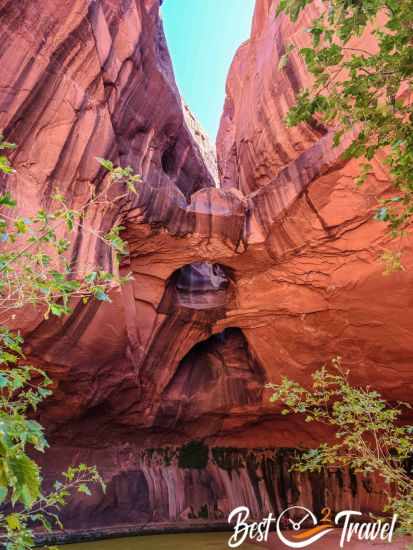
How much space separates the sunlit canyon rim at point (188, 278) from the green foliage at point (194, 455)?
0.25ft

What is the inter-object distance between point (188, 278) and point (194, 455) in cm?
651

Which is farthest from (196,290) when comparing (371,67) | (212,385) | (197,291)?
(371,67)

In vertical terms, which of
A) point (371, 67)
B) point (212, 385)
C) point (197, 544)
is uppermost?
point (212, 385)

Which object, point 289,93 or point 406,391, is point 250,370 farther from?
point 289,93

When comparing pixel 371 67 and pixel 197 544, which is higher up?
pixel 371 67

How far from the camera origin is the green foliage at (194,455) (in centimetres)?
1523

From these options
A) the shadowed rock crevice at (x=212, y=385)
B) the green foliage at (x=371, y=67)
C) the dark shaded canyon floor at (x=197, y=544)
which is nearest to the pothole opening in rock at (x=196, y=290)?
the shadowed rock crevice at (x=212, y=385)

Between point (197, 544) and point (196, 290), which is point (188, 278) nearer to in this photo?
point (196, 290)

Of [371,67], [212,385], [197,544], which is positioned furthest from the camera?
[212,385]

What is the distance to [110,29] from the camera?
10492mm

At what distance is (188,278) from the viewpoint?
14.3 m

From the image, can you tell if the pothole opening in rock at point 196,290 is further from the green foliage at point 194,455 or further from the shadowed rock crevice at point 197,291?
the green foliage at point 194,455

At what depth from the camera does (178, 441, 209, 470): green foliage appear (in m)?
15.2

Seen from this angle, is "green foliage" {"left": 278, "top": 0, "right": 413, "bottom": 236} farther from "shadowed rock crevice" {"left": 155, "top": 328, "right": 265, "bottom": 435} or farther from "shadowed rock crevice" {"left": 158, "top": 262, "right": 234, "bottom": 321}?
"shadowed rock crevice" {"left": 155, "top": 328, "right": 265, "bottom": 435}
